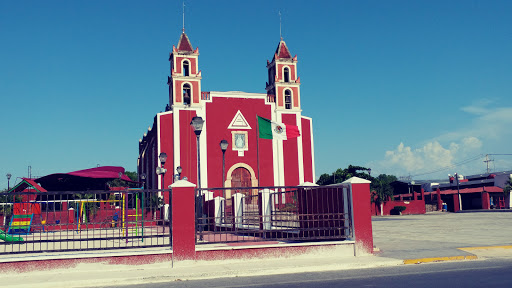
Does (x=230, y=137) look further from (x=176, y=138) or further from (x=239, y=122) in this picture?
(x=176, y=138)

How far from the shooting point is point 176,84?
38562mm

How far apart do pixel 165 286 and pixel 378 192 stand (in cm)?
4348

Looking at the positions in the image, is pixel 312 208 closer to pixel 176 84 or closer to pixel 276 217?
pixel 276 217

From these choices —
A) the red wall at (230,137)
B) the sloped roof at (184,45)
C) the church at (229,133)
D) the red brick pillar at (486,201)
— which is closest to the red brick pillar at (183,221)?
the church at (229,133)

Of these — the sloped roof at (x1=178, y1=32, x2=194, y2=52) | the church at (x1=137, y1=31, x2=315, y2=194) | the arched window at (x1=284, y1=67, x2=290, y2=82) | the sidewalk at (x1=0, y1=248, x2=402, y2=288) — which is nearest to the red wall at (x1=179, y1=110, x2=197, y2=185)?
the church at (x1=137, y1=31, x2=315, y2=194)

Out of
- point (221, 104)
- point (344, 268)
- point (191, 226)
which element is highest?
point (221, 104)

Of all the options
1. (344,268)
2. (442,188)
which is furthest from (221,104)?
(442,188)

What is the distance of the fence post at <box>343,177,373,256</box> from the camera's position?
11.2m

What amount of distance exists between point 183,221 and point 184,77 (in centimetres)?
2997

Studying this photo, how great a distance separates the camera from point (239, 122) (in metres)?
39.4

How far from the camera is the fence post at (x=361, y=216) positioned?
11.2 meters

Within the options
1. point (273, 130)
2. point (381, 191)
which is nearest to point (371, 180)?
point (381, 191)

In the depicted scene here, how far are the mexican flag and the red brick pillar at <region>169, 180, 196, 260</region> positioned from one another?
654 inches

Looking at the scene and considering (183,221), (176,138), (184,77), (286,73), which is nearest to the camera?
(183,221)
